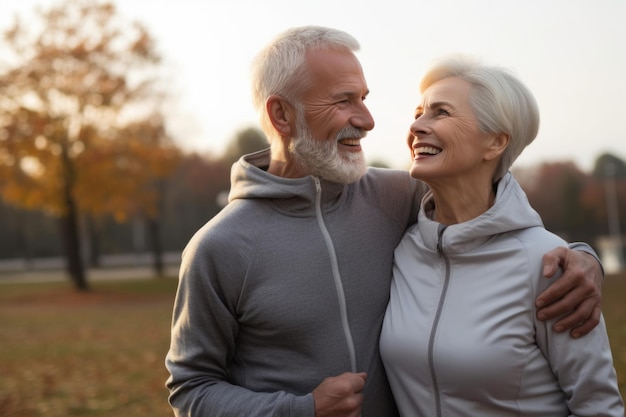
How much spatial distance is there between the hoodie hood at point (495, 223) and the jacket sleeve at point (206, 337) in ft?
2.48

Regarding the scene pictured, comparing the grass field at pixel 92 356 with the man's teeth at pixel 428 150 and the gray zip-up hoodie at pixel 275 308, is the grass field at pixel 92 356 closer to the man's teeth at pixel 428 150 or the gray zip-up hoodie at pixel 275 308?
the gray zip-up hoodie at pixel 275 308

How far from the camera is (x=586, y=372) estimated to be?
2396 millimetres

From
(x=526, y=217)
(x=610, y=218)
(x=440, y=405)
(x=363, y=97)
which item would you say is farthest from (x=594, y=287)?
(x=610, y=218)

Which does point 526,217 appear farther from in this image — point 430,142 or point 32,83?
point 32,83

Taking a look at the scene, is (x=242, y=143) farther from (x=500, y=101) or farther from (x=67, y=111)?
(x=500, y=101)

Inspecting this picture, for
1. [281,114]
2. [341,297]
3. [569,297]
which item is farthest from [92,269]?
[569,297]

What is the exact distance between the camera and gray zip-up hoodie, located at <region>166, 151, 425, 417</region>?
2.62 meters

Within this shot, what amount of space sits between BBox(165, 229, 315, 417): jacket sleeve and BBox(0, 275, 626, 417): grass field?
202 inches

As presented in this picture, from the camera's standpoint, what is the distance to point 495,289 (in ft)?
8.31

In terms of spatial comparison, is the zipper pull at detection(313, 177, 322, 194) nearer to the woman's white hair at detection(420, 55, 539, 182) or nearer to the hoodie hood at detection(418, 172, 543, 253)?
the hoodie hood at detection(418, 172, 543, 253)

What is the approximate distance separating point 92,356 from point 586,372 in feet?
34.2

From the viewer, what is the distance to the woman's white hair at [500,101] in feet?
8.72

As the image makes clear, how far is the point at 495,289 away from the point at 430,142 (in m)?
0.59

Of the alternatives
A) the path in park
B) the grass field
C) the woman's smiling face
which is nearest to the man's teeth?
the woman's smiling face
